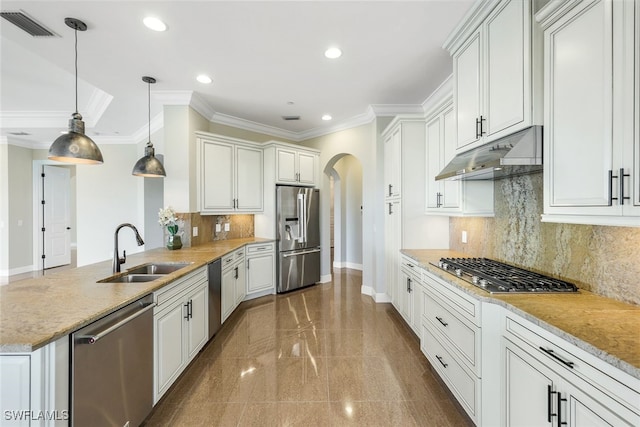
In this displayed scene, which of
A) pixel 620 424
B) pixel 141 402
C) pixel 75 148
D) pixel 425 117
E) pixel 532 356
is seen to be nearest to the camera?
pixel 620 424

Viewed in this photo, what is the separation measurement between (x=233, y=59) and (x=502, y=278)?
3.13 metres

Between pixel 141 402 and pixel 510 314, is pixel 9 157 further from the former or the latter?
pixel 510 314

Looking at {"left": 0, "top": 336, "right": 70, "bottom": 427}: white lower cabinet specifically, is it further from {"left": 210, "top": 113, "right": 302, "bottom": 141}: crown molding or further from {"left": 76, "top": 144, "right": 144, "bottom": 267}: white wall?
{"left": 76, "top": 144, "right": 144, "bottom": 267}: white wall

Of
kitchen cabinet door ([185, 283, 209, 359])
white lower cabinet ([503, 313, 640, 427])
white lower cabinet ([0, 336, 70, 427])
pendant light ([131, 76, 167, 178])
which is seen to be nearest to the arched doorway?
pendant light ([131, 76, 167, 178])

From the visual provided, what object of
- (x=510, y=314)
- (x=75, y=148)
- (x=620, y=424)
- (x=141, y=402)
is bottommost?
(x=141, y=402)

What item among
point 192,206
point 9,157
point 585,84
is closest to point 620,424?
point 585,84

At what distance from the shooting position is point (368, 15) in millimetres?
2244

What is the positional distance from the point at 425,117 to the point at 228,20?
232 cm

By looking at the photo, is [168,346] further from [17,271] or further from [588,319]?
[17,271]

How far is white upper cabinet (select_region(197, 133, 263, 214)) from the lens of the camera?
13.2ft

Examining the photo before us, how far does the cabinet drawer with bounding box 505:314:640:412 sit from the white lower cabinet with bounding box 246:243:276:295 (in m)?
3.48

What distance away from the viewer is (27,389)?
3.70 ft

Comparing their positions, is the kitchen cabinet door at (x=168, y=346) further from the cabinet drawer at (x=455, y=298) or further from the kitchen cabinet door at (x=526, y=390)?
the kitchen cabinet door at (x=526, y=390)

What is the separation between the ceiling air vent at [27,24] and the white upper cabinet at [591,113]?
12.0 feet
